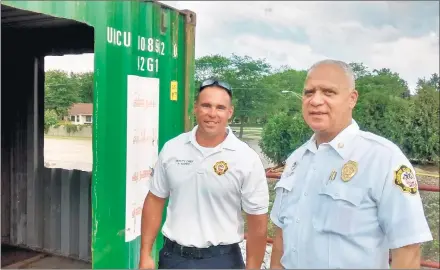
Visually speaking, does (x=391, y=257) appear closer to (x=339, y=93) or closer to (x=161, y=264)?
(x=339, y=93)

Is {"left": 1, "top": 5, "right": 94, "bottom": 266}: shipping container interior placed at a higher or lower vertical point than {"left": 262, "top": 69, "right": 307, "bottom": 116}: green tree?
lower

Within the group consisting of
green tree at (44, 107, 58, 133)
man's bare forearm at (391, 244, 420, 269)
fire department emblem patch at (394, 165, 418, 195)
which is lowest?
man's bare forearm at (391, 244, 420, 269)

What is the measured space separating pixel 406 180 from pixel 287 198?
0.45m

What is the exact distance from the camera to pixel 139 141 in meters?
3.12

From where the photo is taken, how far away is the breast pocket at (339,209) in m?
1.45

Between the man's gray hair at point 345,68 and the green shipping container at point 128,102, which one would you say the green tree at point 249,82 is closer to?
the green shipping container at point 128,102

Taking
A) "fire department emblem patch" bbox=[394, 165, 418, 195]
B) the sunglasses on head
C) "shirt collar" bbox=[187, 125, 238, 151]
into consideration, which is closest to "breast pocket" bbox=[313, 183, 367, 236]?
"fire department emblem patch" bbox=[394, 165, 418, 195]

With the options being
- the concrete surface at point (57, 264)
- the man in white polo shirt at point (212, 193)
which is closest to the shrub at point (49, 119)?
the concrete surface at point (57, 264)

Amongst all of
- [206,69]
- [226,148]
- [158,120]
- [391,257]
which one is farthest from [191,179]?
[206,69]

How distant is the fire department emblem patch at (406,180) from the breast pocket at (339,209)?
11 centimetres

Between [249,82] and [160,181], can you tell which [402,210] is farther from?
[249,82]

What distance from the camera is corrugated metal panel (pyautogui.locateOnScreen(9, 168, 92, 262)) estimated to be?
4.21 metres

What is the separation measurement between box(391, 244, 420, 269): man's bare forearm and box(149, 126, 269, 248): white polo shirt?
844 mm

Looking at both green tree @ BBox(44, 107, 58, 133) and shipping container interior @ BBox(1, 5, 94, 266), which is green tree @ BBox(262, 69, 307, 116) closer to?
green tree @ BBox(44, 107, 58, 133)
